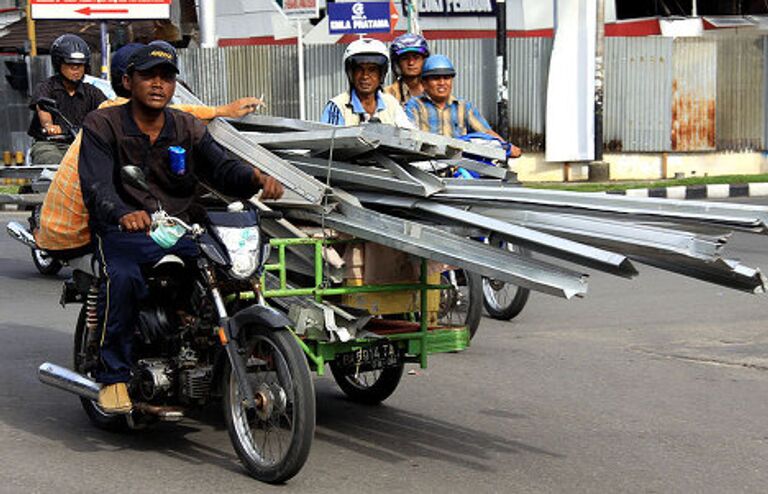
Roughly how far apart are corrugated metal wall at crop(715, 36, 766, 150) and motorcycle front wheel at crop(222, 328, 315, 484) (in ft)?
61.5

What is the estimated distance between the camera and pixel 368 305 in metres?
6.00

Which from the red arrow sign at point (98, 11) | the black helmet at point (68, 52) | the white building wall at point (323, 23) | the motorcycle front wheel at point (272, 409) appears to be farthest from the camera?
the white building wall at point (323, 23)

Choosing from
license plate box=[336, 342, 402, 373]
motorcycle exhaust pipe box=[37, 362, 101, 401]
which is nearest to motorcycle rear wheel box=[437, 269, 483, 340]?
license plate box=[336, 342, 402, 373]

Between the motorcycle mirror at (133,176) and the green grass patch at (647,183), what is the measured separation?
49.7ft

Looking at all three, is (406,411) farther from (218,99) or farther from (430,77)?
(218,99)

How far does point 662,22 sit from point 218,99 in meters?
8.10

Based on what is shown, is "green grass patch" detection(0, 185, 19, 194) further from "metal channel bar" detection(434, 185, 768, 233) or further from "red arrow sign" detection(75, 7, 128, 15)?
"metal channel bar" detection(434, 185, 768, 233)

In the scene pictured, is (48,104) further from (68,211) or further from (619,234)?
(619,234)

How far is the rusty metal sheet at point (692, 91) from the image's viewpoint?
2256 centimetres

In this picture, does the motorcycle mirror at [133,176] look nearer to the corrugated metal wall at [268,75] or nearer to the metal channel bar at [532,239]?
the metal channel bar at [532,239]

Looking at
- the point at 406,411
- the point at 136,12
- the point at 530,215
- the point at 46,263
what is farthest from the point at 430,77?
the point at 136,12

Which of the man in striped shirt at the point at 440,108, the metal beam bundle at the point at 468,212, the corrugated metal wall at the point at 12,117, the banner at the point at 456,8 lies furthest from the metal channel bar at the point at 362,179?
the corrugated metal wall at the point at 12,117

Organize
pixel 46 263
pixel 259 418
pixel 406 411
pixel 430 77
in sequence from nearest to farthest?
pixel 259 418, pixel 406 411, pixel 430 77, pixel 46 263

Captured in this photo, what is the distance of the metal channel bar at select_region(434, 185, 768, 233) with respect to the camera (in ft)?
15.9
